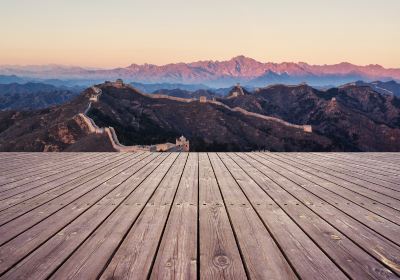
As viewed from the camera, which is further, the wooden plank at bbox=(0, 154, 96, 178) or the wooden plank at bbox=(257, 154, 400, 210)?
the wooden plank at bbox=(0, 154, 96, 178)

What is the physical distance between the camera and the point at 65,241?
305 centimetres

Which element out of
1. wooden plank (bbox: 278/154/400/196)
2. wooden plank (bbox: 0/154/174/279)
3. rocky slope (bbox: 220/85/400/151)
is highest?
rocky slope (bbox: 220/85/400/151)

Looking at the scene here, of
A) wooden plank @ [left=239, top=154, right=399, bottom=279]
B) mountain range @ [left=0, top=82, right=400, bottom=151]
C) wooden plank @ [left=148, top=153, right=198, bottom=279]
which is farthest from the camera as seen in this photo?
mountain range @ [left=0, top=82, right=400, bottom=151]

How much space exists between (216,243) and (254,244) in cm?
32

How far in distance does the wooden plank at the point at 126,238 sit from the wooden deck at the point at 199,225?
10 millimetres

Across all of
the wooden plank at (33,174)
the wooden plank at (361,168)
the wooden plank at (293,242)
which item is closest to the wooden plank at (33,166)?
the wooden plank at (33,174)

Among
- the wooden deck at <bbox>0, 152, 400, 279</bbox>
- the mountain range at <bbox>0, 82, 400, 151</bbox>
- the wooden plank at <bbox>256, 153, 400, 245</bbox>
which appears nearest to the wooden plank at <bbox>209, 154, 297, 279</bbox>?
the wooden deck at <bbox>0, 152, 400, 279</bbox>

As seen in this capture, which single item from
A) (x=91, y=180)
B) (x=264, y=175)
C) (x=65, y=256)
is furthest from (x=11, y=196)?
(x=264, y=175)

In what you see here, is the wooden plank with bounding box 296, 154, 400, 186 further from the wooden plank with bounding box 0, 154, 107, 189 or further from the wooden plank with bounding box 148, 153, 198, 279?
the wooden plank with bounding box 0, 154, 107, 189

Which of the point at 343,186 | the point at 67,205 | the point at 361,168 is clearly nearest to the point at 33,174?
the point at 67,205

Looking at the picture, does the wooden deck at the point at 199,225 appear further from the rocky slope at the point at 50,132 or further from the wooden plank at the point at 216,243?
the rocky slope at the point at 50,132

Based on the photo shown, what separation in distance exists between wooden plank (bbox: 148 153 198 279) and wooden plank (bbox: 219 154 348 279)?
745mm

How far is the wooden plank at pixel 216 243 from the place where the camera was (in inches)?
95.7

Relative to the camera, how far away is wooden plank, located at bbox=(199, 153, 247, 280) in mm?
2432
